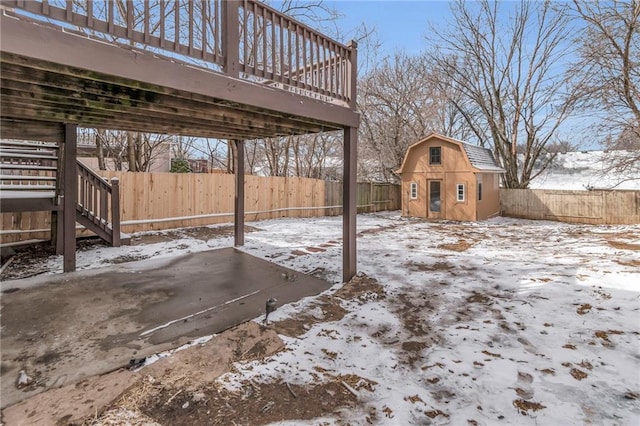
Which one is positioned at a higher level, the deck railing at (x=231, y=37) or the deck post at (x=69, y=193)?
the deck railing at (x=231, y=37)

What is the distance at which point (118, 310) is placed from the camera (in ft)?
11.1

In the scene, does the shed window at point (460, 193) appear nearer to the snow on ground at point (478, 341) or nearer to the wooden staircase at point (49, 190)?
the snow on ground at point (478, 341)

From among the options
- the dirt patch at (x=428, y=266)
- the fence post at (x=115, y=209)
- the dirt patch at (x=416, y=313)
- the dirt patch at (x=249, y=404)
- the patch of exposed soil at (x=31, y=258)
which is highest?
the fence post at (x=115, y=209)

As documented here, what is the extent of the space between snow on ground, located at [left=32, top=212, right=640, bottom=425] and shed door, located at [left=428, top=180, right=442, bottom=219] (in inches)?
279

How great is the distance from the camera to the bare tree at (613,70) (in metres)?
9.66

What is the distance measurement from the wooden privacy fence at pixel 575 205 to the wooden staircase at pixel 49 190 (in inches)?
578

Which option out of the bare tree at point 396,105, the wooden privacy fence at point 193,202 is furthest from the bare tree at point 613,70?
the wooden privacy fence at point 193,202

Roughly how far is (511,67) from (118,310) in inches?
733

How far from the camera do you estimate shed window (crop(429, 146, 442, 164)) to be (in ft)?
41.8

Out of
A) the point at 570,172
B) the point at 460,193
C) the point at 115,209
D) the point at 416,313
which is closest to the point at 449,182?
the point at 460,193

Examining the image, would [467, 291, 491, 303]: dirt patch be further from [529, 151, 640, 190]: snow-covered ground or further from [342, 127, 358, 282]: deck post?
[529, 151, 640, 190]: snow-covered ground

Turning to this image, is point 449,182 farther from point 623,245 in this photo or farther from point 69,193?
point 69,193

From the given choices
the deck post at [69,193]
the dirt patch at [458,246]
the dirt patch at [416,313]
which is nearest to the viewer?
the dirt patch at [416,313]

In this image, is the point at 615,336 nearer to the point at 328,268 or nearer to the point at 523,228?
the point at 328,268
